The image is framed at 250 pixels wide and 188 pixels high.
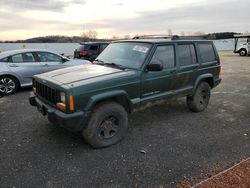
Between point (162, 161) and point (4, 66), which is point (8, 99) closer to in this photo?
point (4, 66)

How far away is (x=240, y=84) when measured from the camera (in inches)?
413

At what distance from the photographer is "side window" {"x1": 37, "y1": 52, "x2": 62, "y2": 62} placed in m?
9.11

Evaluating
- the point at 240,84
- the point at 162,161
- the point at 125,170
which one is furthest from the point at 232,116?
the point at 240,84

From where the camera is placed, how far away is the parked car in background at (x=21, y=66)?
Result: 8.34 meters

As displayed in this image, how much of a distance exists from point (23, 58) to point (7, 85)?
1.08 meters

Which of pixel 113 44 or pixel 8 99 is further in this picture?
pixel 8 99

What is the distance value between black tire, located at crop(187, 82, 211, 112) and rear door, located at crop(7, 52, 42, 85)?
5355 mm

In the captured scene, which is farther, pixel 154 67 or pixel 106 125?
pixel 154 67

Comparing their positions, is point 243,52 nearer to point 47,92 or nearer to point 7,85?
point 7,85

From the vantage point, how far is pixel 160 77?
17.0 ft

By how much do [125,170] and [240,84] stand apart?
27.4ft

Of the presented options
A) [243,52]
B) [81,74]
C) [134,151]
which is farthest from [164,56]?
[243,52]

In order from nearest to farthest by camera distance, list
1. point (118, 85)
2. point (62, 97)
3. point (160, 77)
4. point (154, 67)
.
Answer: point (62, 97) → point (118, 85) → point (154, 67) → point (160, 77)

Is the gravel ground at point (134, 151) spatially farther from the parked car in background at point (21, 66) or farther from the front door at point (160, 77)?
the parked car in background at point (21, 66)
